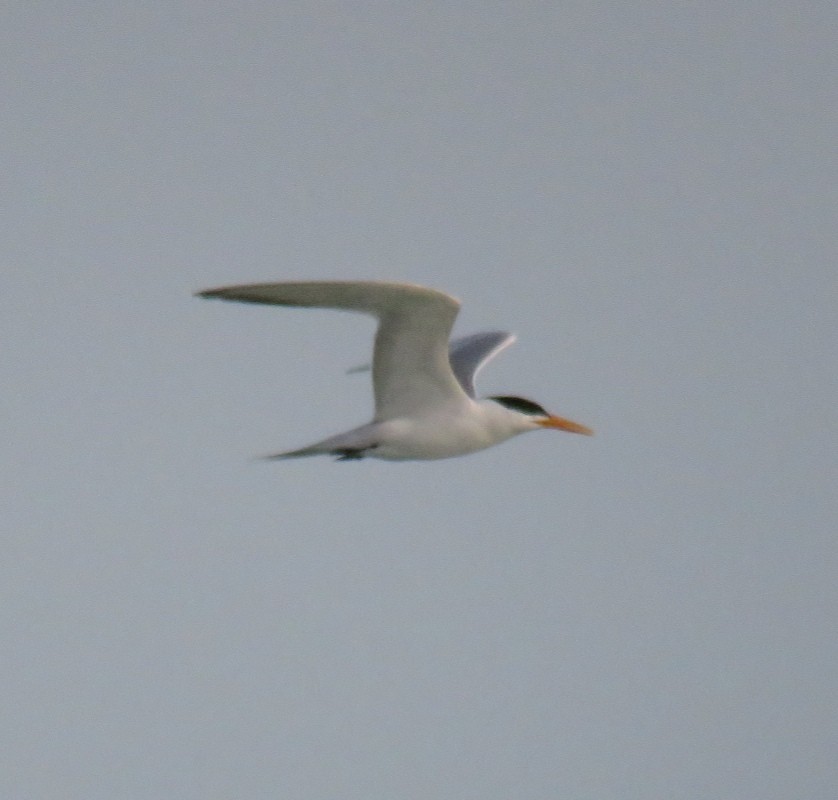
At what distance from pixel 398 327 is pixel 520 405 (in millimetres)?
2463

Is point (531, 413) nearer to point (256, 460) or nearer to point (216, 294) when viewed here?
point (256, 460)

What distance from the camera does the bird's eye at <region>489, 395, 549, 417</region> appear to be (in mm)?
17422

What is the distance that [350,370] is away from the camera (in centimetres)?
1859

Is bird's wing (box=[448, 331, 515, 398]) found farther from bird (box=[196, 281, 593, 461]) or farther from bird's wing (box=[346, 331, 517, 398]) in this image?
bird (box=[196, 281, 593, 461])

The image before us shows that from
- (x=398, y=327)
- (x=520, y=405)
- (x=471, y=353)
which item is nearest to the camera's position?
(x=398, y=327)

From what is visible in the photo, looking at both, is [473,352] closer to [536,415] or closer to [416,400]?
[536,415]

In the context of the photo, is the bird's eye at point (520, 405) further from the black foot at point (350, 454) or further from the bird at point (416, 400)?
the black foot at point (350, 454)

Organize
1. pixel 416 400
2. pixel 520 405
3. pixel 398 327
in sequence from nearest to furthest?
pixel 398 327
pixel 416 400
pixel 520 405

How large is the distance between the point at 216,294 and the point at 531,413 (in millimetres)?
5209

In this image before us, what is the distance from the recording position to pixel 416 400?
53.5 ft

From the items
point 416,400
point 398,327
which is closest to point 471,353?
point 416,400

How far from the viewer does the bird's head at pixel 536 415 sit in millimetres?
17438

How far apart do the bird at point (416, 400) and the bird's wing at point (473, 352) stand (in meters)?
0.88

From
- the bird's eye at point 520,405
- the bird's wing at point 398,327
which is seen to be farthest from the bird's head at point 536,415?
the bird's wing at point 398,327
